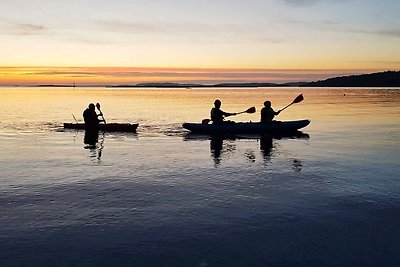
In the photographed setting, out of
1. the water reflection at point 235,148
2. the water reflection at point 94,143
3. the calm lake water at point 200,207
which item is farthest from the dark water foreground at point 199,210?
the water reflection at point 94,143

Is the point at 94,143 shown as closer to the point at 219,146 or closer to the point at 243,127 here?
the point at 219,146

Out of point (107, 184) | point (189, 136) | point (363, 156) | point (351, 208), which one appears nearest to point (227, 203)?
point (351, 208)

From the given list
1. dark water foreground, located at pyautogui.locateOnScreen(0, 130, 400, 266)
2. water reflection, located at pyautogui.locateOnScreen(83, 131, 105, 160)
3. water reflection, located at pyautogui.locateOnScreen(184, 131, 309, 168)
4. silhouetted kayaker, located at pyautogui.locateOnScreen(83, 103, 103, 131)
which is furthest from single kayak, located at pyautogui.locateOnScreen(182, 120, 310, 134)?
dark water foreground, located at pyautogui.locateOnScreen(0, 130, 400, 266)

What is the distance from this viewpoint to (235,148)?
2136cm

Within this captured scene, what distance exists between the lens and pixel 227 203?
1132 centimetres

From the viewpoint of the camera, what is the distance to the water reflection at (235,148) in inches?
711

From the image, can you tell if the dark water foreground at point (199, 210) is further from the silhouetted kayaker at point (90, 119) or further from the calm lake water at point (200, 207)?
the silhouetted kayaker at point (90, 119)

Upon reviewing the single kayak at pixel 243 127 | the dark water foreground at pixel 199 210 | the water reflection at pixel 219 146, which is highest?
the single kayak at pixel 243 127

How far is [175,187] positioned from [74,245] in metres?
5.04

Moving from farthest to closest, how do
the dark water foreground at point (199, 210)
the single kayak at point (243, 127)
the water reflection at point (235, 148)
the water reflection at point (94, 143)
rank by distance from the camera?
the single kayak at point (243, 127) < the water reflection at point (94, 143) < the water reflection at point (235, 148) < the dark water foreground at point (199, 210)

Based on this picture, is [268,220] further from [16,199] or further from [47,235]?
[16,199]

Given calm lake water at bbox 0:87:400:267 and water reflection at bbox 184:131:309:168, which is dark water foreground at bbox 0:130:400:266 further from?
water reflection at bbox 184:131:309:168

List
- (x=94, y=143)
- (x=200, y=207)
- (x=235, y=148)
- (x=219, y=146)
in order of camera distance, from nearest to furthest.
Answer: (x=200, y=207) < (x=235, y=148) < (x=219, y=146) < (x=94, y=143)

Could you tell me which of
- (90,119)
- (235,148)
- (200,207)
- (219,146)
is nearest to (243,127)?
(219,146)
